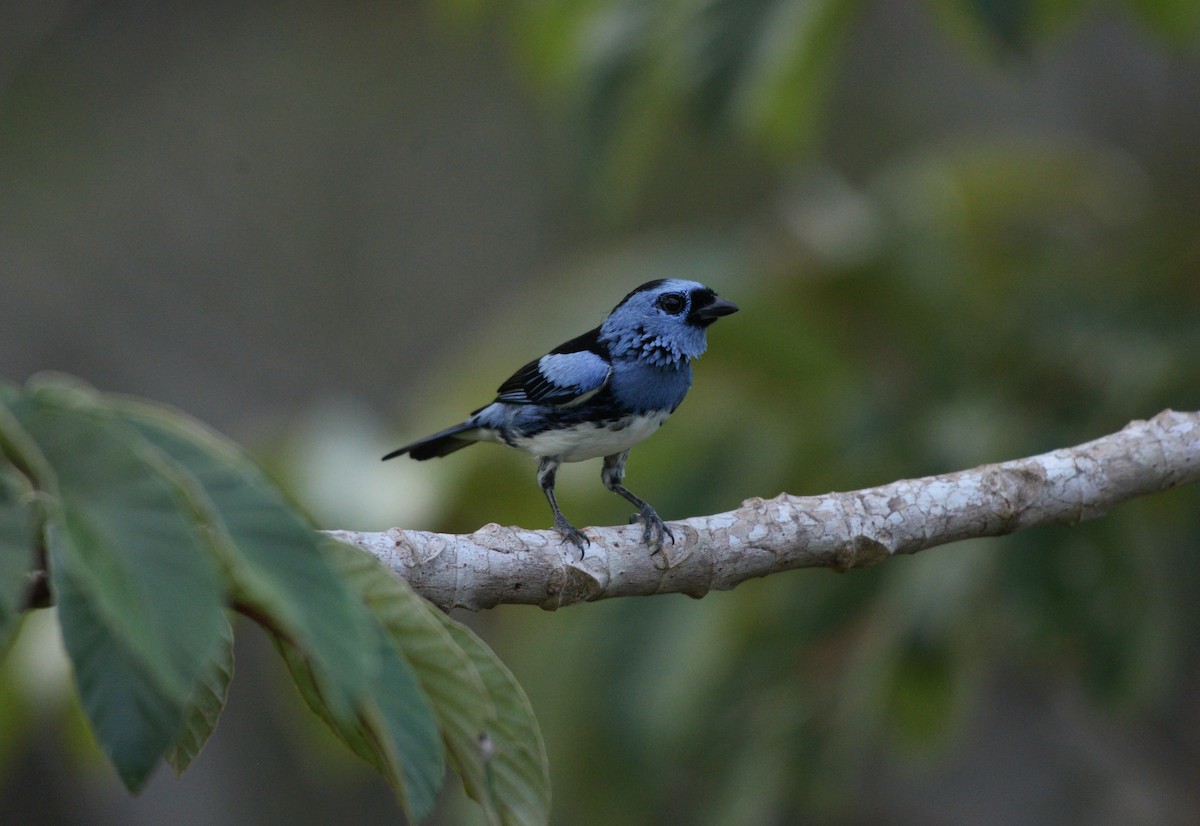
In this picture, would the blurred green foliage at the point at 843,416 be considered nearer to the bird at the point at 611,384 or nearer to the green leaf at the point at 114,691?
the bird at the point at 611,384

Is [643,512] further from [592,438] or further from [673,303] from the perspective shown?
[673,303]

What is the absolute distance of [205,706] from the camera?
5.22 ft

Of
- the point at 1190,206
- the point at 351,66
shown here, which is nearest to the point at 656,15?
the point at 1190,206

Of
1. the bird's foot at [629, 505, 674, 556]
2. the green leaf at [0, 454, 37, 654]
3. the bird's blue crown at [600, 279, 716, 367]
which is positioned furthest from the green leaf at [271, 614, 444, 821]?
the bird's blue crown at [600, 279, 716, 367]

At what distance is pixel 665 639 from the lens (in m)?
3.87

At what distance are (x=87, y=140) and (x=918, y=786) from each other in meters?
8.14

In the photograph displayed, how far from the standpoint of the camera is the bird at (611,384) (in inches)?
112

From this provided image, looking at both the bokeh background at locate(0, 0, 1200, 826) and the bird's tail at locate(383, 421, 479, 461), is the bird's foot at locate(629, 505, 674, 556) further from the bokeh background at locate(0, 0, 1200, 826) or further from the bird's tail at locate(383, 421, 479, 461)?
the bokeh background at locate(0, 0, 1200, 826)

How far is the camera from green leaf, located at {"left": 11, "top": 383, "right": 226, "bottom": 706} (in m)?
0.95

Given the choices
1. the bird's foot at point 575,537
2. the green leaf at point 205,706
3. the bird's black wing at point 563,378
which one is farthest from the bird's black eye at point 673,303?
the green leaf at point 205,706

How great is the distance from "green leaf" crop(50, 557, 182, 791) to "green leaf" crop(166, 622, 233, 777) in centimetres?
41

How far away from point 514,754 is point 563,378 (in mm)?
1360

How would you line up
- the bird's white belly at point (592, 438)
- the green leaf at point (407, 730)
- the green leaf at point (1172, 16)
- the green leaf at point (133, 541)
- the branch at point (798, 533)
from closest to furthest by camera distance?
1. the green leaf at point (133, 541)
2. the green leaf at point (407, 730)
3. the branch at point (798, 533)
4. the bird's white belly at point (592, 438)
5. the green leaf at point (1172, 16)

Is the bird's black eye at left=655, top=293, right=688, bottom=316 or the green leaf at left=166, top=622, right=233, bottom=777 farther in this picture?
the bird's black eye at left=655, top=293, right=688, bottom=316
